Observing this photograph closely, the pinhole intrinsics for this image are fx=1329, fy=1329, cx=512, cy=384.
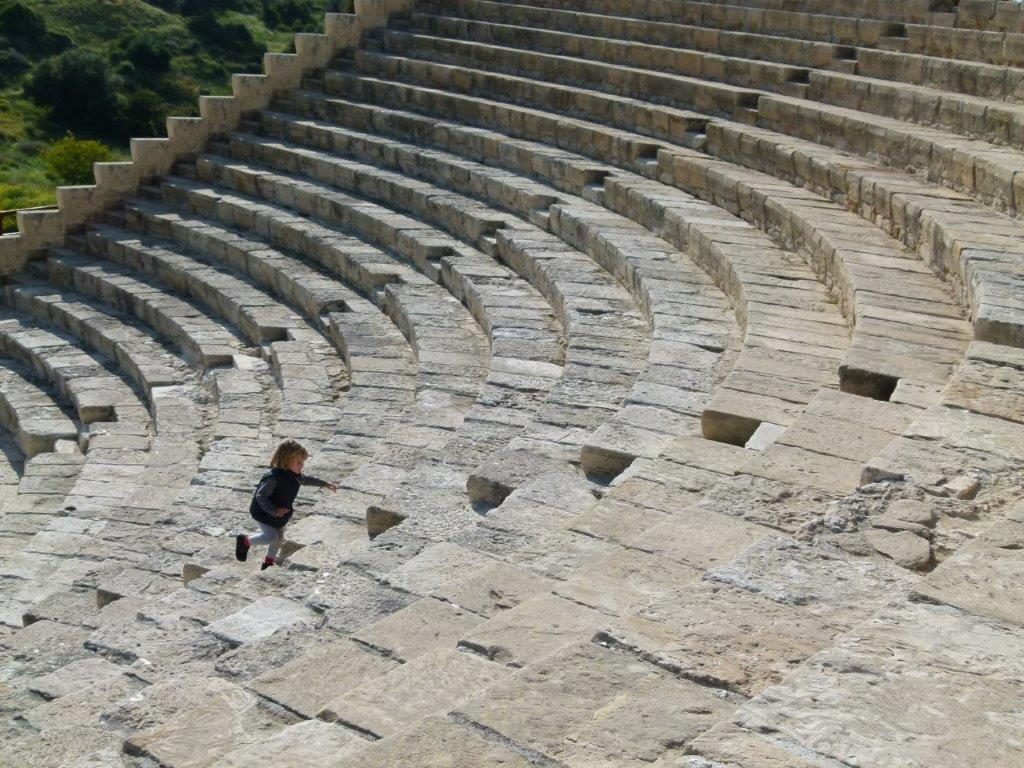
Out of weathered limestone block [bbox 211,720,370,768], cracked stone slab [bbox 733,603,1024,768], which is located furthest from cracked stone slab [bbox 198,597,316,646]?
cracked stone slab [bbox 733,603,1024,768]

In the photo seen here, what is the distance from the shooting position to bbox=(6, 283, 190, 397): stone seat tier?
12523 mm

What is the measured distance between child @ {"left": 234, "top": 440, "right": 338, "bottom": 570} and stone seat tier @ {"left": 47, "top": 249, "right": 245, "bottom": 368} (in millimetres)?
5074

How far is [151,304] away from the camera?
549 inches

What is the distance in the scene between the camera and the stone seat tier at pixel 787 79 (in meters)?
10.2

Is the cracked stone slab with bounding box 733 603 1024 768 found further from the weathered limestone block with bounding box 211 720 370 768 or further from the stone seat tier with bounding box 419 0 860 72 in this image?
the stone seat tier with bounding box 419 0 860 72

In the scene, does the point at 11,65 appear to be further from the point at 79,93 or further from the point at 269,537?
the point at 269,537

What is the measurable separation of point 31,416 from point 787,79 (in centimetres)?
787

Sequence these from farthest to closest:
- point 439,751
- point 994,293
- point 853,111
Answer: point 853,111 < point 994,293 < point 439,751

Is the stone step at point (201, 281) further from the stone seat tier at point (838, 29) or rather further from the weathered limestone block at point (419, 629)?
the weathered limestone block at point (419, 629)

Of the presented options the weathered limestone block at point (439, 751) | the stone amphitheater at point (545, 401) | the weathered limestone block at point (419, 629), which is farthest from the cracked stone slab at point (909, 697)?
the weathered limestone block at point (419, 629)

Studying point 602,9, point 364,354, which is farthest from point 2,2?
point 364,354

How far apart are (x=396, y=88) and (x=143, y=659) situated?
39.8 feet

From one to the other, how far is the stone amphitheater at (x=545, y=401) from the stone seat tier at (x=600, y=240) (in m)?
0.05

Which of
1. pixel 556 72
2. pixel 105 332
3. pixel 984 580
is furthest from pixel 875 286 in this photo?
pixel 105 332
